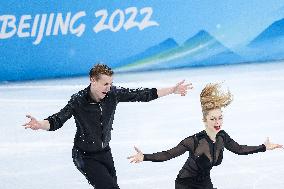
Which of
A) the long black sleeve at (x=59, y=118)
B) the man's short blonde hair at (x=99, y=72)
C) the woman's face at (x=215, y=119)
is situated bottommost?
the woman's face at (x=215, y=119)

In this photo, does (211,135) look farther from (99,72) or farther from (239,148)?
(99,72)

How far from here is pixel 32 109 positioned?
30.1ft

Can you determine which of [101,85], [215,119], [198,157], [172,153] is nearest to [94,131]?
[101,85]

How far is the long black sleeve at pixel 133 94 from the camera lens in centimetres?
451

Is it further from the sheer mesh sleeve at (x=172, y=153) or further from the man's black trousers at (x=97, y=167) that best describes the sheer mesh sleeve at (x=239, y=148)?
the man's black trousers at (x=97, y=167)

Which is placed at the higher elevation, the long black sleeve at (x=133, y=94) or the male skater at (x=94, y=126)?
the long black sleeve at (x=133, y=94)

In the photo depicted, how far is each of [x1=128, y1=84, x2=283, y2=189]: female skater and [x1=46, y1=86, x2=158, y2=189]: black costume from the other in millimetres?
531

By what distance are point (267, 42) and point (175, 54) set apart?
1.81 m

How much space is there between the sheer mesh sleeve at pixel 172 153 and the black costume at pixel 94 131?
1.86 feet

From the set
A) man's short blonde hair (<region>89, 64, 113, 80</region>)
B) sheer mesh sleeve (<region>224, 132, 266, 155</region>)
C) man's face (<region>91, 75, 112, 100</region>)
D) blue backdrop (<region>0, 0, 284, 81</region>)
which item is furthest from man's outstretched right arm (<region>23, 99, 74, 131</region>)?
blue backdrop (<region>0, 0, 284, 81</region>)

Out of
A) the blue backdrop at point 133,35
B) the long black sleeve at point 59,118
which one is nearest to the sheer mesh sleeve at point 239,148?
the long black sleeve at point 59,118

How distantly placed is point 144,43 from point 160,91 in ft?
27.2

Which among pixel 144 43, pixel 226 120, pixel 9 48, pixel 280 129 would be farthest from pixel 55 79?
pixel 280 129

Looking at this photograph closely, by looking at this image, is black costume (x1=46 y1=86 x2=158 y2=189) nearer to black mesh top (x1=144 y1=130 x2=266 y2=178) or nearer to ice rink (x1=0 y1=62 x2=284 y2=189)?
black mesh top (x1=144 y1=130 x2=266 y2=178)
